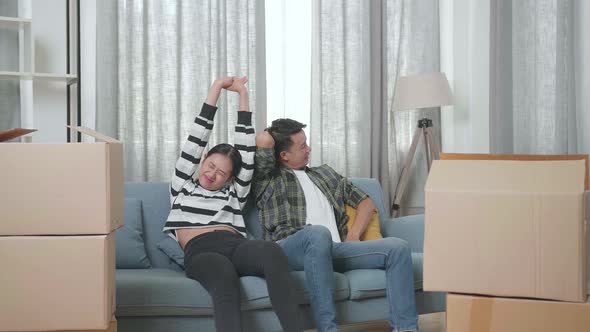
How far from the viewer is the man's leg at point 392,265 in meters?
2.51

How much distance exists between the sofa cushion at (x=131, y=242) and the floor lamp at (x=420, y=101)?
64.5 inches

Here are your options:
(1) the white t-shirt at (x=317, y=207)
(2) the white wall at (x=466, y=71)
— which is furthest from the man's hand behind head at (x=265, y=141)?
(2) the white wall at (x=466, y=71)

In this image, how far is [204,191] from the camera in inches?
112

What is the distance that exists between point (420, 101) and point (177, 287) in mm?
1903

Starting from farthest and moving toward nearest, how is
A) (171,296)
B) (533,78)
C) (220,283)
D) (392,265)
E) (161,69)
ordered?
1. (533,78)
2. (161,69)
3. (392,265)
4. (171,296)
5. (220,283)

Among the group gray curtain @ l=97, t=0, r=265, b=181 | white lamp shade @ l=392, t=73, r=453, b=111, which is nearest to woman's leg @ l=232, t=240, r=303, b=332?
gray curtain @ l=97, t=0, r=265, b=181

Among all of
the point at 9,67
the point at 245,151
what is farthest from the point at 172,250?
the point at 9,67

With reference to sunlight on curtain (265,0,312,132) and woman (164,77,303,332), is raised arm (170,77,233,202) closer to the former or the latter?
woman (164,77,303,332)

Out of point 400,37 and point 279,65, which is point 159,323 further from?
point 400,37

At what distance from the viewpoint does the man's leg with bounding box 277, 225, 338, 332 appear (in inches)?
96.7

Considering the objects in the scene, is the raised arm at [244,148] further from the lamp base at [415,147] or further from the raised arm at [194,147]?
the lamp base at [415,147]

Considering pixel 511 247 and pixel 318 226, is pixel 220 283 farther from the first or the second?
pixel 511 247

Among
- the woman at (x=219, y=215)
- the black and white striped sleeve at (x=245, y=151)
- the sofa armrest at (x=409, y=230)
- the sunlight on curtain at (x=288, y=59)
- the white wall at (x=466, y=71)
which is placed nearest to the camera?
the woman at (x=219, y=215)

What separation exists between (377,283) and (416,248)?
0.45m
